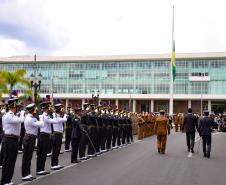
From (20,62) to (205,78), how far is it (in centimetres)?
4184

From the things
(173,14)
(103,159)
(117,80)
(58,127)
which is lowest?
(103,159)

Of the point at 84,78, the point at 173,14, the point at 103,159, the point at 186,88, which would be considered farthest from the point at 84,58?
the point at 103,159

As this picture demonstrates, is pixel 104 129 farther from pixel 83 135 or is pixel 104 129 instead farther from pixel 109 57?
pixel 109 57

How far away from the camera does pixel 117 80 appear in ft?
291

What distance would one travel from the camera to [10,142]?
9.13 metres

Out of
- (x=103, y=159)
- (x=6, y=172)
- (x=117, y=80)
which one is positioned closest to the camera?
(x=6, y=172)

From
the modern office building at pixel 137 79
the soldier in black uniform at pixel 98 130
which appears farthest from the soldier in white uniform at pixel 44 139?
the modern office building at pixel 137 79

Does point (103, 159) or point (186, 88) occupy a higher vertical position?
point (186, 88)

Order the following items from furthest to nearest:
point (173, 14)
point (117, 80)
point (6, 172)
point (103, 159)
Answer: point (117, 80) < point (173, 14) < point (103, 159) < point (6, 172)

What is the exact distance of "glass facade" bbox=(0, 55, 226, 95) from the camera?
272ft

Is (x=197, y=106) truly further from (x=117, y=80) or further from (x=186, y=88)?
(x=117, y=80)

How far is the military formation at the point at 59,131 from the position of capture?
9.20m

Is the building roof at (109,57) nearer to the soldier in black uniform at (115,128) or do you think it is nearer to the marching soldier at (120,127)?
the marching soldier at (120,127)

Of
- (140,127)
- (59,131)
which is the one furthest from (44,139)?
(140,127)
